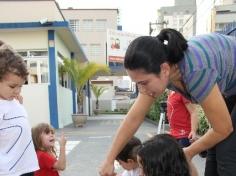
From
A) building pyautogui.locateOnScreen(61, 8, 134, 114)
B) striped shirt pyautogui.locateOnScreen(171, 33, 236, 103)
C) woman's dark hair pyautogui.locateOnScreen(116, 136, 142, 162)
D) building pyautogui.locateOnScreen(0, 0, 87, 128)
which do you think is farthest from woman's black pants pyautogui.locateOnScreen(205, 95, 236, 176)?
building pyautogui.locateOnScreen(61, 8, 134, 114)

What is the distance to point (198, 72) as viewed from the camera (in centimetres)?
210

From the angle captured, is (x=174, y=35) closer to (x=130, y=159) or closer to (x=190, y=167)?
(x=190, y=167)

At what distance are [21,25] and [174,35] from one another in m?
13.8

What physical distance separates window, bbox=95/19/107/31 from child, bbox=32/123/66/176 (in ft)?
146

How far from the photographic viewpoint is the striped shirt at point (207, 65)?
2.10 metres

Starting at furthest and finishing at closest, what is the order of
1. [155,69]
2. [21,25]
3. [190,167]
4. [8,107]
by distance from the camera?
[21,25], [8,107], [190,167], [155,69]

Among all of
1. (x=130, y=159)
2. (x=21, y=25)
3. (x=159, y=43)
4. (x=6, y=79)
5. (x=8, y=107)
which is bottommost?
(x=130, y=159)

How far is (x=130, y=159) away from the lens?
3156 mm

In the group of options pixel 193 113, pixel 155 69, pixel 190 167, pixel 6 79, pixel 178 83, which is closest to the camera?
pixel 155 69

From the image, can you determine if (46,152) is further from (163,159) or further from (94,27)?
(94,27)

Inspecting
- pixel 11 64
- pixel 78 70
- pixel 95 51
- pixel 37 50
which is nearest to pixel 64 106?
pixel 78 70

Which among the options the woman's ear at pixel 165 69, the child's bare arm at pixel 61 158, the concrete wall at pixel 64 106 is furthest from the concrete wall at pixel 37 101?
the woman's ear at pixel 165 69

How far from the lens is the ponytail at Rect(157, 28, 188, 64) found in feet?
6.91

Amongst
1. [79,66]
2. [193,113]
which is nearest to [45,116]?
[79,66]
